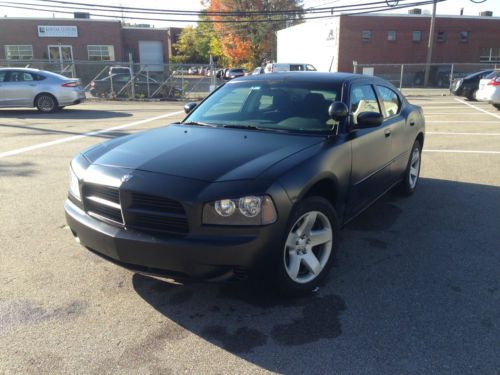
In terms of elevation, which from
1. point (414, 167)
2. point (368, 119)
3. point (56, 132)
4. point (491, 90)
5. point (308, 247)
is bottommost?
point (56, 132)

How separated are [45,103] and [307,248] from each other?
1412 centimetres

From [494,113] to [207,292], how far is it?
50.3 ft

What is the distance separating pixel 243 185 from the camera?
2.97m

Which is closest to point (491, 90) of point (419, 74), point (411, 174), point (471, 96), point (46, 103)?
point (471, 96)

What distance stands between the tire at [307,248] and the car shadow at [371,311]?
5.3 inches

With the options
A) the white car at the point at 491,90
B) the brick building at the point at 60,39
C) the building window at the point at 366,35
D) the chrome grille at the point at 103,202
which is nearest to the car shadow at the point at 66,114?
the chrome grille at the point at 103,202

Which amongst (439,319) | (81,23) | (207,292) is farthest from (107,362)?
(81,23)

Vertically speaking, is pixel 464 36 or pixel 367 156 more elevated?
pixel 464 36

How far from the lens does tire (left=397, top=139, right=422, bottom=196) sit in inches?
236

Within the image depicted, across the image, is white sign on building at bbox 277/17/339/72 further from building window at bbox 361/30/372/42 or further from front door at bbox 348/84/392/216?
front door at bbox 348/84/392/216

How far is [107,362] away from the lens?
2.72 meters

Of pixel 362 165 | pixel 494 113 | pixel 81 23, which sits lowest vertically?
pixel 494 113

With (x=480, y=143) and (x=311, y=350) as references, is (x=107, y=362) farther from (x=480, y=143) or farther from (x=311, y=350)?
(x=480, y=143)

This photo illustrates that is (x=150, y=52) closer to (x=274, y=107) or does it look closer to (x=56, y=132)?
(x=56, y=132)
